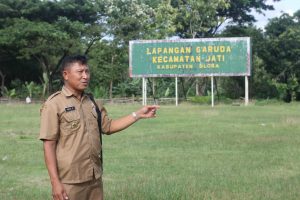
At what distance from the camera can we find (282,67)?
40438 millimetres

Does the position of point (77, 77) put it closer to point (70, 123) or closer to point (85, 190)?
point (70, 123)

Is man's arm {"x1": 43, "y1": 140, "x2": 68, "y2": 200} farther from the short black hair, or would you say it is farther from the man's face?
the short black hair

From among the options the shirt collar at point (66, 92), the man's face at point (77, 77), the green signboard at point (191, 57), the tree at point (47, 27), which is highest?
the tree at point (47, 27)

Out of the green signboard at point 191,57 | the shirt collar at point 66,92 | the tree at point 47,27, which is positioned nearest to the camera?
the shirt collar at point 66,92

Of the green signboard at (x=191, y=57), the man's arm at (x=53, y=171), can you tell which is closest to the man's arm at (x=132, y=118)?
the man's arm at (x=53, y=171)

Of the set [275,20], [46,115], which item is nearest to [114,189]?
[46,115]

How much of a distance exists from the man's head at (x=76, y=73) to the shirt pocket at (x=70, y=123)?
0.19 metres

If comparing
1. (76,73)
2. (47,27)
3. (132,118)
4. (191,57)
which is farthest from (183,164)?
(47,27)

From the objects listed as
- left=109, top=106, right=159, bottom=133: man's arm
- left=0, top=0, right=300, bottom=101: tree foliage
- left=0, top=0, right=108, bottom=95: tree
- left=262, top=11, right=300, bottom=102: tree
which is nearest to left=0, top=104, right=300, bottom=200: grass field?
left=109, top=106, right=159, bottom=133: man's arm

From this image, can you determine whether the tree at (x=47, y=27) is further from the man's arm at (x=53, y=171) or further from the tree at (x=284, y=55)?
the man's arm at (x=53, y=171)

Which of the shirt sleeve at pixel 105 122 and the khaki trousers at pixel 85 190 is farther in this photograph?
the shirt sleeve at pixel 105 122

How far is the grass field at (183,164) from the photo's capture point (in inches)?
253

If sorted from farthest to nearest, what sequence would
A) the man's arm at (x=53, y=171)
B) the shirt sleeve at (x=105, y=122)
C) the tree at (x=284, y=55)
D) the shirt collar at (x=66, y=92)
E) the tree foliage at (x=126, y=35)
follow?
the tree at (x=284, y=55)
the tree foliage at (x=126, y=35)
the shirt sleeve at (x=105, y=122)
the shirt collar at (x=66, y=92)
the man's arm at (x=53, y=171)

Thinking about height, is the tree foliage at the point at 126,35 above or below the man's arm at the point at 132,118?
above
